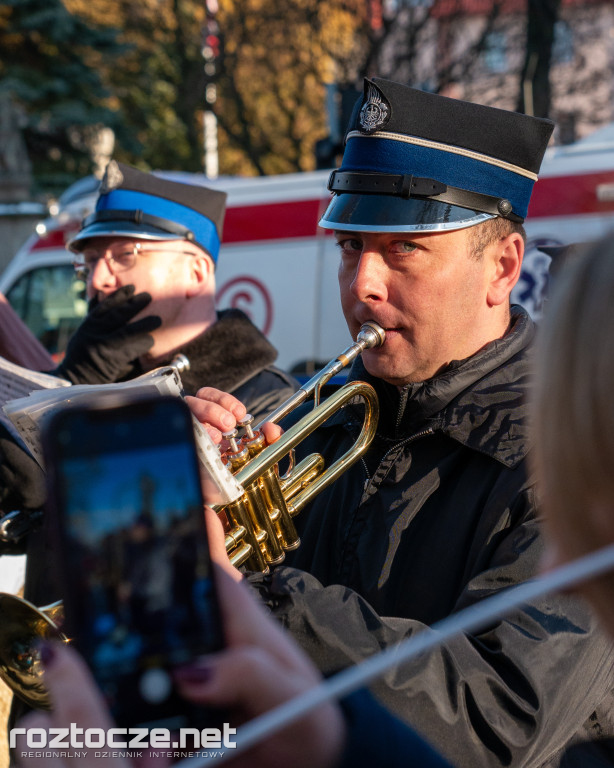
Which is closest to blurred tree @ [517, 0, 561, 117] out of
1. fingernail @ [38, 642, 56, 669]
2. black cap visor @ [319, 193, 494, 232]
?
black cap visor @ [319, 193, 494, 232]

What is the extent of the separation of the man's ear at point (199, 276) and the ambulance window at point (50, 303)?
330cm

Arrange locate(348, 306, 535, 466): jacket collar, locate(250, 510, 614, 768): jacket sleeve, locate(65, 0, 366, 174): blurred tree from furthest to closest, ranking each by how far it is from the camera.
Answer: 1. locate(65, 0, 366, 174): blurred tree
2. locate(348, 306, 535, 466): jacket collar
3. locate(250, 510, 614, 768): jacket sleeve

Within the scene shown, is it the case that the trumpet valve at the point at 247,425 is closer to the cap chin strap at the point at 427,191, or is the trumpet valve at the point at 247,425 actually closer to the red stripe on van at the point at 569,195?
the cap chin strap at the point at 427,191

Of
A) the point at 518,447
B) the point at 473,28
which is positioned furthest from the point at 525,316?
the point at 473,28

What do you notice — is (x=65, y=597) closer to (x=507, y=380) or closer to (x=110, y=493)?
(x=110, y=493)

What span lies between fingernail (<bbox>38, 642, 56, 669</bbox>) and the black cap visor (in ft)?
4.87

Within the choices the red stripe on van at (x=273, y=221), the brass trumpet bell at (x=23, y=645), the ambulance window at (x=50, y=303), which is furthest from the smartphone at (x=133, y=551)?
the ambulance window at (x=50, y=303)

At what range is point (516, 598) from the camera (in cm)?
80

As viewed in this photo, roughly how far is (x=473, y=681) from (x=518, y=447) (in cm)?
51

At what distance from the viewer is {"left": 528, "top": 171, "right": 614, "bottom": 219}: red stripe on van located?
16.8 feet

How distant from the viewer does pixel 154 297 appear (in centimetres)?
345

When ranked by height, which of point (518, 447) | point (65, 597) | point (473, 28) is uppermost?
point (473, 28)

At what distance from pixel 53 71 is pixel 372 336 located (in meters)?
13.5

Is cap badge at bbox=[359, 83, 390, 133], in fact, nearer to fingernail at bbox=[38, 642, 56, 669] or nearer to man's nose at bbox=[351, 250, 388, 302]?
man's nose at bbox=[351, 250, 388, 302]
